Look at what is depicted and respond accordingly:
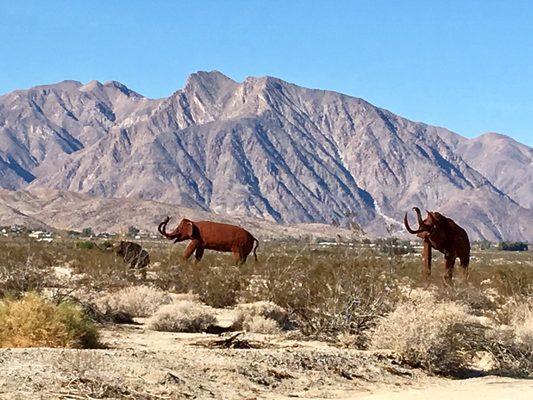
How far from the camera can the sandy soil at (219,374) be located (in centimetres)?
987

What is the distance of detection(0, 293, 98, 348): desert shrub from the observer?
11.9 m

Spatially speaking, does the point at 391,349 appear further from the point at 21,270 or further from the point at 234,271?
the point at 234,271

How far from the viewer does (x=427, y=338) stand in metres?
13.4

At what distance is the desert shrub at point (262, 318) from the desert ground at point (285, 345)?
32mm

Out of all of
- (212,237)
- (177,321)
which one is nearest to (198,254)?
(212,237)

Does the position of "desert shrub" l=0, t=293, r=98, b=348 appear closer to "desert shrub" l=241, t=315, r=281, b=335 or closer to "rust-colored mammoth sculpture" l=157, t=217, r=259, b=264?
"desert shrub" l=241, t=315, r=281, b=335

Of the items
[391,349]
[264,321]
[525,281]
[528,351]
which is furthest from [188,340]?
[525,281]

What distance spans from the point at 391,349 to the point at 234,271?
34.5 ft

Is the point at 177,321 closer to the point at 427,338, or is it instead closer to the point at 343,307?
the point at 343,307

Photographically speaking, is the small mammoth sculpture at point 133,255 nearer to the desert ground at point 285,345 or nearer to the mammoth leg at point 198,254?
the mammoth leg at point 198,254

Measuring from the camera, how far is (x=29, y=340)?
1186 cm

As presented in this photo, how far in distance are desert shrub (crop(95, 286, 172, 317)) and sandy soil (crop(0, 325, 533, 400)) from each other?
3008 millimetres

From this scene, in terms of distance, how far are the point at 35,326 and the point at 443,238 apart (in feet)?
42.8

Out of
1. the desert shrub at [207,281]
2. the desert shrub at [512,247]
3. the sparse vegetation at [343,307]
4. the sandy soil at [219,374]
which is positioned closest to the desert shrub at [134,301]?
the sparse vegetation at [343,307]
